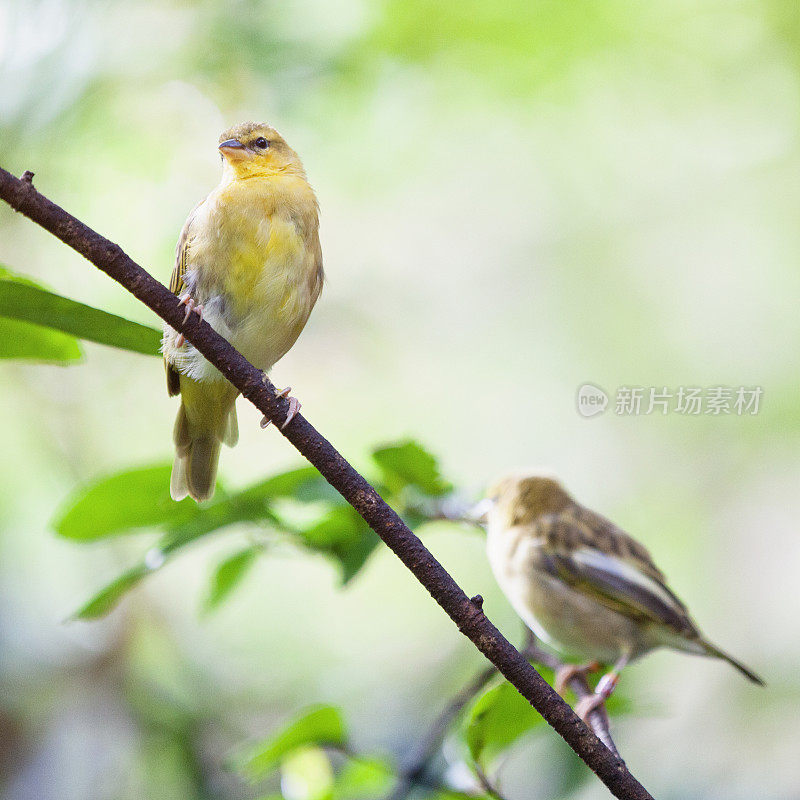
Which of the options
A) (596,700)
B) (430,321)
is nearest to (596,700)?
(596,700)

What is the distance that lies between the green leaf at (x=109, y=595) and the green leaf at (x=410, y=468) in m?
0.60

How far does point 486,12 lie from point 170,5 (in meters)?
2.00

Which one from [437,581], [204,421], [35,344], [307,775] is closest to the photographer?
[437,581]

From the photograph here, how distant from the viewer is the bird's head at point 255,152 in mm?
2707

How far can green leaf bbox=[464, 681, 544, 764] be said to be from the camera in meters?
1.81

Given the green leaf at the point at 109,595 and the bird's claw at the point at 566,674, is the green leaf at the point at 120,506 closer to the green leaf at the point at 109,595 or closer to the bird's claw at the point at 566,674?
the green leaf at the point at 109,595

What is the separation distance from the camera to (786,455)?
19.0 ft

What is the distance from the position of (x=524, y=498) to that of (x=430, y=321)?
3.15 metres

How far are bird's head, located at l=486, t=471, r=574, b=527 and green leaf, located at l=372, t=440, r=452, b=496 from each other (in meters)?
1.07

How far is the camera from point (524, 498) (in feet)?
11.2

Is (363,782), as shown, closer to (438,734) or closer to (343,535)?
(438,734)

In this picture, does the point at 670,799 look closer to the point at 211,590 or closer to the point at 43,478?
the point at 211,590

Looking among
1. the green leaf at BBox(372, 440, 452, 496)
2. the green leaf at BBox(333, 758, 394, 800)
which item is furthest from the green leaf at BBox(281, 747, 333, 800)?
the green leaf at BBox(372, 440, 452, 496)

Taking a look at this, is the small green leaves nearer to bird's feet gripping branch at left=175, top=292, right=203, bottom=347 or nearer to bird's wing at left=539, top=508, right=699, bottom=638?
bird's feet gripping branch at left=175, top=292, right=203, bottom=347
